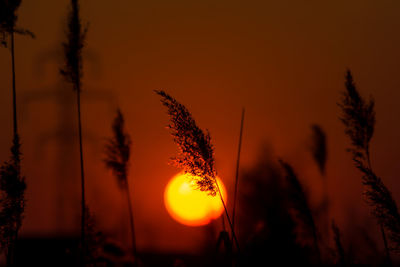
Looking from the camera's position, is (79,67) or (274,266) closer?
(79,67)

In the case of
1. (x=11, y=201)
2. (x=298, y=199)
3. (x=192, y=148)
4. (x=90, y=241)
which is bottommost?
(x=90, y=241)

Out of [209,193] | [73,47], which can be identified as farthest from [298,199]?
[73,47]

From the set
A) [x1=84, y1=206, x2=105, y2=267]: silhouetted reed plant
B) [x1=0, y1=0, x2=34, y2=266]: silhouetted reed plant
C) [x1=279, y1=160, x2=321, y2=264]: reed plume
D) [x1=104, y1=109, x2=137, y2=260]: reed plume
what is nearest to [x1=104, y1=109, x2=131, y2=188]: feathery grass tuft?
[x1=104, y1=109, x2=137, y2=260]: reed plume

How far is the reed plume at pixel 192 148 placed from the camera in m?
1.91

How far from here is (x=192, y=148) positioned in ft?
6.34

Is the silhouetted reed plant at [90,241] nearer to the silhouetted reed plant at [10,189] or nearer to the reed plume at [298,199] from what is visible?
the silhouetted reed plant at [10,189]

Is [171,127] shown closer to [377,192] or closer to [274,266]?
[377,192]

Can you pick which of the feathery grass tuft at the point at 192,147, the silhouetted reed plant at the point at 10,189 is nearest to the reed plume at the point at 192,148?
the feathery grass tuft at the point at 192,147

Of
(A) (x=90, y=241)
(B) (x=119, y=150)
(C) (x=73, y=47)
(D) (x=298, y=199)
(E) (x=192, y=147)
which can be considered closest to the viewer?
(E) (x=192, y=147)

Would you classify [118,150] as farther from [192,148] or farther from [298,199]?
[298,199]

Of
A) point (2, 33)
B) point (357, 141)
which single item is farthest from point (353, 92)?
point (2, 33)

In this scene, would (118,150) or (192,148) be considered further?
(118,150)

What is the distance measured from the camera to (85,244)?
2367 millimetres

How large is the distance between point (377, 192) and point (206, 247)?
5.78 feet
